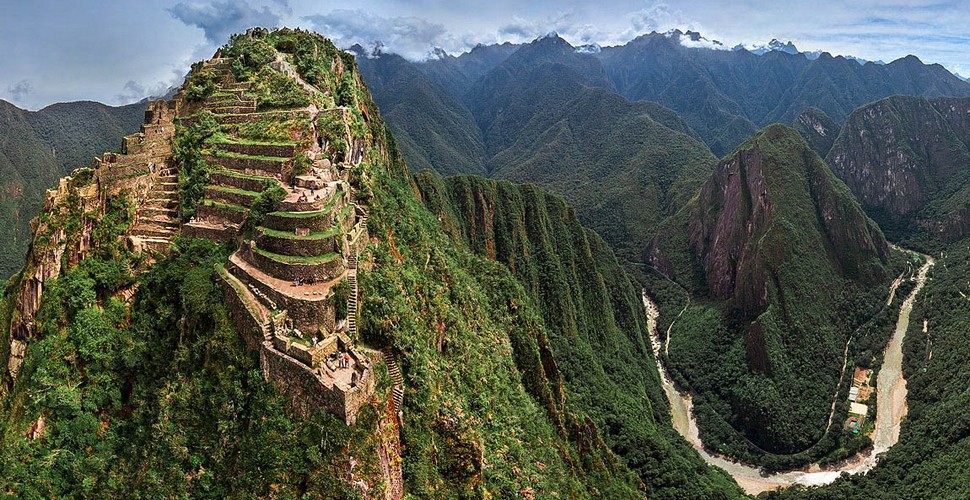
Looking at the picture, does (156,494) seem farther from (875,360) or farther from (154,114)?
(875,360)

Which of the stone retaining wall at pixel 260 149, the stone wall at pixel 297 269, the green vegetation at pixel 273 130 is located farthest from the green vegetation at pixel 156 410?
the green vegetation at pixel 273 130

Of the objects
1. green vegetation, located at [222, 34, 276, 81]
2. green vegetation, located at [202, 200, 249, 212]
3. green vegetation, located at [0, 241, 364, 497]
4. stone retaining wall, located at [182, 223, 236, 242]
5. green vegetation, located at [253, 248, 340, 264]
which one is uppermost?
green vegetation, located at [222, 34, 276, 81]

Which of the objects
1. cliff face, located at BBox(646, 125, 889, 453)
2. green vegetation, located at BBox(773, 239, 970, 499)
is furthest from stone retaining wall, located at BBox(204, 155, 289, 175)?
cliff face, located at BBox(646, 125, 889, 453)

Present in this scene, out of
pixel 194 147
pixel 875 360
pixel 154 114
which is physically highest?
pixel 154 114

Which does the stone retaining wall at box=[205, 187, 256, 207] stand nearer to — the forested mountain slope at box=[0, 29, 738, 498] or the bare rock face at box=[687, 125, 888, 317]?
the forested mountain slope at box=[0, 29, 738, 498]

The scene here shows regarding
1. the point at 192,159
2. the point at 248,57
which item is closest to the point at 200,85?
A: the point at 248,57

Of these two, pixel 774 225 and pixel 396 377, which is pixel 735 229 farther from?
pixel 396 377

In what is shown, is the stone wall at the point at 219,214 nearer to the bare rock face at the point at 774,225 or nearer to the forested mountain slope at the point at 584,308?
the forested mountain slope at the point at 584,308

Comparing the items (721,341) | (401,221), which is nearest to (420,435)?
(401,221)
